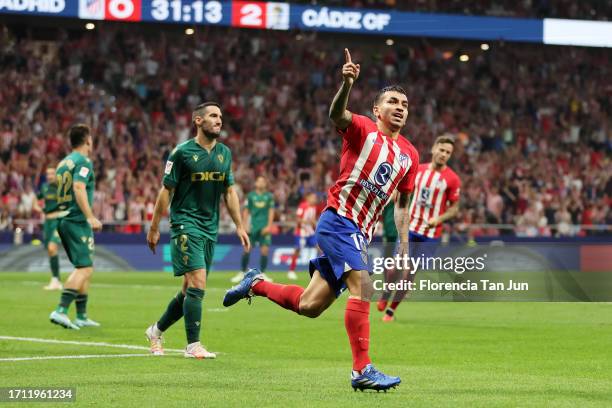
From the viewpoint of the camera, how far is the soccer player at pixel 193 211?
420 inches

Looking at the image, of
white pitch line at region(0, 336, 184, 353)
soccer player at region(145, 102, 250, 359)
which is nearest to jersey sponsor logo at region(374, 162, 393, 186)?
soccer player at region(145, 102, 250, 359)

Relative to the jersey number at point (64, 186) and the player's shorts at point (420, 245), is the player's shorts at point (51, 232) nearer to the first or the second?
the jersey number at point (64, 186)

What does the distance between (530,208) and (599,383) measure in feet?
89.2

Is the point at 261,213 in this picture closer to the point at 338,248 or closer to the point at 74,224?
the point at 74,224

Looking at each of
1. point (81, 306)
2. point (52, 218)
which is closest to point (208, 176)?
point (81, 306)

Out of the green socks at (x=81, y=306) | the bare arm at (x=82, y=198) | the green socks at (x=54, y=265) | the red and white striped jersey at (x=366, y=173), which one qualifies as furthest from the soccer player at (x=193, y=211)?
the green socks at (x=54, y=265)

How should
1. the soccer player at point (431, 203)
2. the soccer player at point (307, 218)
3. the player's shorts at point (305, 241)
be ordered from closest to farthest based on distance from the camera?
the soccer player at point (431, 203)
the soccer player at point (307, 218)
the player's shorts at point (305, 241)

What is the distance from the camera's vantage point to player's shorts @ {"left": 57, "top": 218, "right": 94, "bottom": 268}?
46.2 ft

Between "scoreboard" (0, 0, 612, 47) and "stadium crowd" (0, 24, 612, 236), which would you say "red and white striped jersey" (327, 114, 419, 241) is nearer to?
"stadium crowd" (0, 24, 612, 236)

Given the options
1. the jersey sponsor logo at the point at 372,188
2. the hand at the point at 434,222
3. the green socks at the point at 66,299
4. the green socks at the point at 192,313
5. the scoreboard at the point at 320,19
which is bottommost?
the green socks at the point at 66,299

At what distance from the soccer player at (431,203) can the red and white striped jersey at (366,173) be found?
22.9 feet

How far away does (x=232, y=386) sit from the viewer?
8453 mm

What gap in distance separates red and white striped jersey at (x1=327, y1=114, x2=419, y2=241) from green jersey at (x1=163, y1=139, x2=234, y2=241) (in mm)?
2418

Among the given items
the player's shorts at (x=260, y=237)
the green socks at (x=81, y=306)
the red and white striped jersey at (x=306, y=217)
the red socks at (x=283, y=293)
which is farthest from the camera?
the red and white striped jersey at (x=306, y=217)
